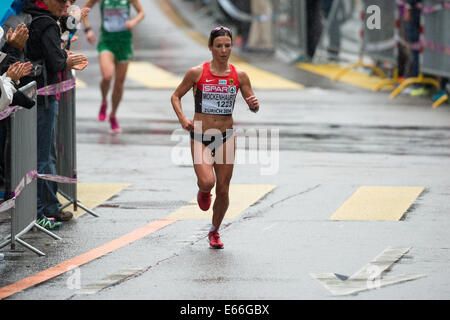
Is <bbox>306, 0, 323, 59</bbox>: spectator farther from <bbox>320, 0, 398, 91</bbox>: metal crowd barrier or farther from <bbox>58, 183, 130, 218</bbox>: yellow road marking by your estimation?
<bbox>58, 183, 130, 218</bbox>: yellow road marking

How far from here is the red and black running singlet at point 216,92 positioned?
8.70 m

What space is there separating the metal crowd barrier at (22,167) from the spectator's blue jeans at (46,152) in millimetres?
469

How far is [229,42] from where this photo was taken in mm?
8617

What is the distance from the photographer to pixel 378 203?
35.0 feet

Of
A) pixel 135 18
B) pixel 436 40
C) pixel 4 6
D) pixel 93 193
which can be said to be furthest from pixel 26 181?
pixel 436 40

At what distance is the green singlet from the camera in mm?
15273

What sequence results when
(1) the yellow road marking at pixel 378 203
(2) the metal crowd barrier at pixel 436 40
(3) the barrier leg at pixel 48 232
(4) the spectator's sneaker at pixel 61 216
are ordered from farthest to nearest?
(2) the metal crowd barrier at pixel 436 40 < (1) the yellow road marking at pixel 378 203 < (4) the spectator's sneaker at pixel 61 216 < (3) the barrier leg at pixel 48 232

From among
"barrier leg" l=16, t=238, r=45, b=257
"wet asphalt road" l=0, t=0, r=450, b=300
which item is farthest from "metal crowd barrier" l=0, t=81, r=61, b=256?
"wet asphalt road" l=0, t=0, r=450, b=300

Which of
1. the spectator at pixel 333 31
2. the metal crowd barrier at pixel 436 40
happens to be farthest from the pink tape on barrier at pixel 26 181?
the spectator at pixel 333 31

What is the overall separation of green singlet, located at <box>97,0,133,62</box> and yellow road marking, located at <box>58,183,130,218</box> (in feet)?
12.7

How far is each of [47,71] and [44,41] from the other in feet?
1.05

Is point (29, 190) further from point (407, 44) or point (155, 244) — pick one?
point (407, 44)

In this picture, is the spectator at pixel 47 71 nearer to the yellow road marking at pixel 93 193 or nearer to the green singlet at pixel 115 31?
the yellow road marking at pixel 93 193

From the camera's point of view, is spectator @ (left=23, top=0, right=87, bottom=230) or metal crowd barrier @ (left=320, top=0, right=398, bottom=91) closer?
spectator @ (left=23, top=0, right=87, bottom=230)
